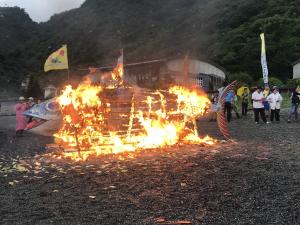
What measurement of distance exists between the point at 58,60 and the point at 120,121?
9823mm

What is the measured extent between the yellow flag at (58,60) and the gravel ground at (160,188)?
962 cm

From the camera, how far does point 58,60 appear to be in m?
23.2

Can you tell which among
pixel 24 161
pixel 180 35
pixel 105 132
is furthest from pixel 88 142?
pixel 180 35

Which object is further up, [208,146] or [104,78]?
[104,78]

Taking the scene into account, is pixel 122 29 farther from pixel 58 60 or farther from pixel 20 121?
pixel 20 121

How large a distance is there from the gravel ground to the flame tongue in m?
1.25

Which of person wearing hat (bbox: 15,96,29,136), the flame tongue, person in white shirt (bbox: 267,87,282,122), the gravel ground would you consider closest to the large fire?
the flame tongue

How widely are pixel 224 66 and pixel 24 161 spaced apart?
38.3 metres

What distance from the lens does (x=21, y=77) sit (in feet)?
160

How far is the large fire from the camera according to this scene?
45.2 ft

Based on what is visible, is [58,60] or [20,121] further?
[58,60]

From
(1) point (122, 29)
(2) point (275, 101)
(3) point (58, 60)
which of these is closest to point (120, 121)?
(1) point (122, 29)

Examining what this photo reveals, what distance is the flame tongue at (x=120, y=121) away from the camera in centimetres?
1381

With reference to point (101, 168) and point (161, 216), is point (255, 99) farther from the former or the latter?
point (161, 216)
